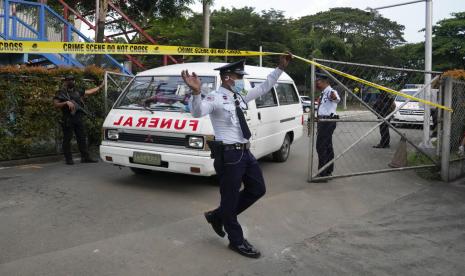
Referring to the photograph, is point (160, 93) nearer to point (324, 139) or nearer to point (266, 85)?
point (266, 85)

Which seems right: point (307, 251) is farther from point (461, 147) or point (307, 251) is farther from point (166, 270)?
point (461, 147)

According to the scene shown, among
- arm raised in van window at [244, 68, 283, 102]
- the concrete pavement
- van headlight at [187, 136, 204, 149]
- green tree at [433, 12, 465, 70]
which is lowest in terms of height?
the concrete pavement

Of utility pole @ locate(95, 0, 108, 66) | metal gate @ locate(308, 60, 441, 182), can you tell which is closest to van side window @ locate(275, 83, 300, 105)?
metal gate @ locate(308, 60, 441, 182)

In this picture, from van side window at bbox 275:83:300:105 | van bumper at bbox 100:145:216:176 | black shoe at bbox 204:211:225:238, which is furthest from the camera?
van side window at bbox 275:83:300:105

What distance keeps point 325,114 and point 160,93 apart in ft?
9.08

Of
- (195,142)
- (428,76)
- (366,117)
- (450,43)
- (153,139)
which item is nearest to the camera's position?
(195,142)

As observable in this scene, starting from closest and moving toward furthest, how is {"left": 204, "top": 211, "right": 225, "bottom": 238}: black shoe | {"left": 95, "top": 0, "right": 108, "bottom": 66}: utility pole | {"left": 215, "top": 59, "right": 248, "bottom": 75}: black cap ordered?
{"left": 215, "top": 59, "right": 248, "bottom": 75}: black cap → {"left": 204, "top": 211, "right": 225, "bottom": 238}: black shoe → {"left": 95, "top": 0, "right": 108, "bottom": 66}: utility pole

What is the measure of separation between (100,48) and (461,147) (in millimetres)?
6833

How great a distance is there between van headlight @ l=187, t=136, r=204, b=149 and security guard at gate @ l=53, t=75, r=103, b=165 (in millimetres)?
3198

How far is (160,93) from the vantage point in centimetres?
696

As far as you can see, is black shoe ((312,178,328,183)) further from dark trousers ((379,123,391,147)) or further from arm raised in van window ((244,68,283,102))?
dark trousers ((379,123,391,147))

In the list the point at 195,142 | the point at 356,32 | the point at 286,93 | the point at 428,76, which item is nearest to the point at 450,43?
the point at 356,32

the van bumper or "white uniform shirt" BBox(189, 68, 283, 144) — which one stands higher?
"white uniform shirt" BBox(189, 68, 283, 144)

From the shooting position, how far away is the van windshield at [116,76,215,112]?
22.0ft
